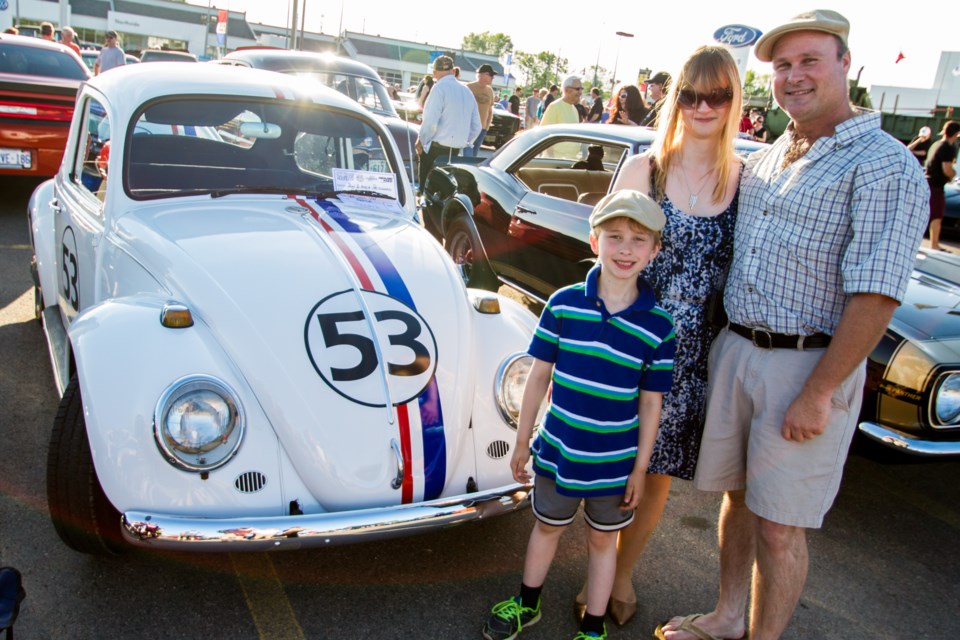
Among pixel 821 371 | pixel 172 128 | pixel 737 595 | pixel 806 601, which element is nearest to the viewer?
pixel 821 371

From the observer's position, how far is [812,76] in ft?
6.68

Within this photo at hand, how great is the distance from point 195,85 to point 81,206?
34.8 inches

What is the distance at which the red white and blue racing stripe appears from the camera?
8.22ft

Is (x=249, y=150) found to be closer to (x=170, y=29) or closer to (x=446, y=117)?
(x=446, y=117)

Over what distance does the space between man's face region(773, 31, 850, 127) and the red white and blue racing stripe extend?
1.49 meters

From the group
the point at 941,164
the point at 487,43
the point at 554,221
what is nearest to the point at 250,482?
the point at 554,221

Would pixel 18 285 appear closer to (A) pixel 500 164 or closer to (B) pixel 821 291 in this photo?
(A) pixel 500 164

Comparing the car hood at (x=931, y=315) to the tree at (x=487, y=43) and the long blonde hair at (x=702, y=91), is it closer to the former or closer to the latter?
the long blonde hair at (x=702, y=91)

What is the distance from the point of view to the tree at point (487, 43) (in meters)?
114

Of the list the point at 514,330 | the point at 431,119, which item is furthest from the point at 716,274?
the point at 431,119

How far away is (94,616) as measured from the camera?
242cm

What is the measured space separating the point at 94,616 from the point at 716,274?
90.7 inches

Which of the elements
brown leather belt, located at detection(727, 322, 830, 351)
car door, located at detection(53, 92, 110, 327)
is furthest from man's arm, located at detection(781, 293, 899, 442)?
car door, located at detection(53, 92, 110, 327)

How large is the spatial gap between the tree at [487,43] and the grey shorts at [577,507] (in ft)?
383
